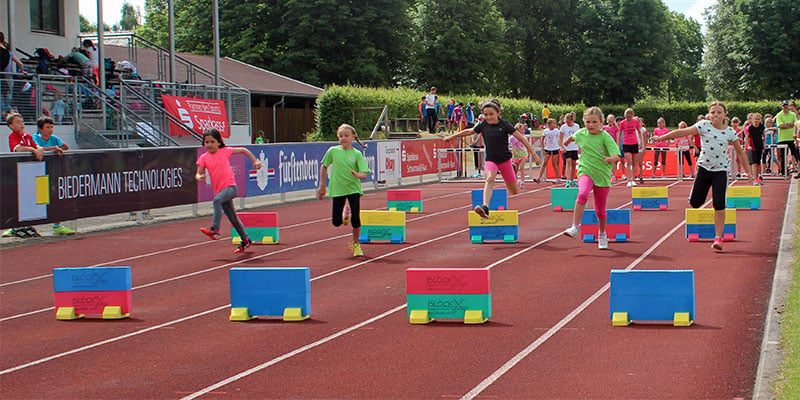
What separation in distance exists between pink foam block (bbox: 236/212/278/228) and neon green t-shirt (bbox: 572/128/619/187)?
5.30 m

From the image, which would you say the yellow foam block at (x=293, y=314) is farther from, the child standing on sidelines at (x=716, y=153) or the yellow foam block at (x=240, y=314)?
the child standing on sidelines at (x=716, y=153)

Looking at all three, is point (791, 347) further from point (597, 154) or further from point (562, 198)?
point (562, 198)

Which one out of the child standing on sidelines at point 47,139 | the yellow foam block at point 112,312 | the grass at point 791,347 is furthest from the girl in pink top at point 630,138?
the yellow foam block at point 112,312

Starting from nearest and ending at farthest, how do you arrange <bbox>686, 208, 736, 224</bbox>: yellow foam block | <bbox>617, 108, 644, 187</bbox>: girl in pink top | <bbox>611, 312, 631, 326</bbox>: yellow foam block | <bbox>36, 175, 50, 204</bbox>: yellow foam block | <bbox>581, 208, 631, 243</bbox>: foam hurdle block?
1. <bbox>611, 312, 631, 326</bbox>: yellow foam block
2. <bbox>686, 208, 736, 224</bbox>: yellow foam block
3. <bbox>581, 208, 631, 243</bbox>: foam hurdle block
4. <bbox>36, 175, 50, 204</bbox>: yellow foam block
5. <bbox>617, 108, 644, 187</bbox>: girl in pink top

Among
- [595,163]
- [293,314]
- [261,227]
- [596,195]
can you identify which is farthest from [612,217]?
[293,314]

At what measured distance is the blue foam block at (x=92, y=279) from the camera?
1031cm

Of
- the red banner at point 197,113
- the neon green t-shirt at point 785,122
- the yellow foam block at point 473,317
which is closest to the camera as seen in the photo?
the yellow foam block at point 473,317

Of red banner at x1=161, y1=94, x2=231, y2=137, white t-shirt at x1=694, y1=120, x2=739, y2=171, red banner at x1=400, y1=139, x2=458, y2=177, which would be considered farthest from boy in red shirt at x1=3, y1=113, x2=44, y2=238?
red banner at x1=400, y1=139, x2=458, y2=177

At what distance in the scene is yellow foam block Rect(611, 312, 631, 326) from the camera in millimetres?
9188

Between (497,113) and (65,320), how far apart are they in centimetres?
732

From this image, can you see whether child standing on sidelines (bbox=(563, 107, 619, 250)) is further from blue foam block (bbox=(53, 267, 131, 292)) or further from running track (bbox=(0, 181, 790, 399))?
blue foam block (bbox=(53, 267, 131, 292))

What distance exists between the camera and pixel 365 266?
1371 centimetres

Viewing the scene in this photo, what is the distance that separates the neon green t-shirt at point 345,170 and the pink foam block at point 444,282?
5.01 m

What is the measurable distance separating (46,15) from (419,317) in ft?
85.1
